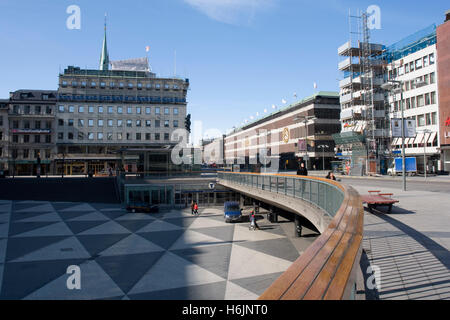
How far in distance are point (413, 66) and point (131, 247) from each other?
178ft

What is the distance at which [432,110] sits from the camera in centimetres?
4694

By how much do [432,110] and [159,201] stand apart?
44.3 metres

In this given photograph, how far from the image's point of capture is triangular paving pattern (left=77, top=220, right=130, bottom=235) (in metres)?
24.9

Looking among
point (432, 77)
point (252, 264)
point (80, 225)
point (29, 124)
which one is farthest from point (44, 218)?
point (432, 77)

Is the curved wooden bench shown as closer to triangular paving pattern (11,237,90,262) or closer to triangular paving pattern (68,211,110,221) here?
triangular paving pattern (11,237,90,262)

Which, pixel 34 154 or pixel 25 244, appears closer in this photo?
pixel 25 244

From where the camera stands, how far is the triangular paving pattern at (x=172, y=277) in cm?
1347

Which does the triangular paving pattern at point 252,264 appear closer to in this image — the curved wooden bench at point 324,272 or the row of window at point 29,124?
the curved wooden bench at point 324,272

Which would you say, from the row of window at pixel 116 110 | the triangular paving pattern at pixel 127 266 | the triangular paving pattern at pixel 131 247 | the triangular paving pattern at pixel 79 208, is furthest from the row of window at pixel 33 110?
the triangular paving pattern at pixel 127 266

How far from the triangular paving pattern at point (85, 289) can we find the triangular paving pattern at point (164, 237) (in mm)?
6047

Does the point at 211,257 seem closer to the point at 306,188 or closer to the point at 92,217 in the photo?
the point at 306,188

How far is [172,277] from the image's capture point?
14695 millimetres

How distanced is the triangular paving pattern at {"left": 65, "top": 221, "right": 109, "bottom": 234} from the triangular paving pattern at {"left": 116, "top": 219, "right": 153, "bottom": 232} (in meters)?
2.05

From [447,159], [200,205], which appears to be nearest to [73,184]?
[200,205]
